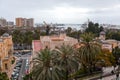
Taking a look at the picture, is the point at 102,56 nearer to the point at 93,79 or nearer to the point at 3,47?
the point at 93,79

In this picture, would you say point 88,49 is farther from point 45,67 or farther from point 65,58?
point 45,67

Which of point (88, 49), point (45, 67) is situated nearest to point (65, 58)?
point (45, 67)

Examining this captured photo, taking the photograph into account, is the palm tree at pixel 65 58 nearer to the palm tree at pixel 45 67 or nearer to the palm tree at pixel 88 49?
the palm tree at pixel 45 67

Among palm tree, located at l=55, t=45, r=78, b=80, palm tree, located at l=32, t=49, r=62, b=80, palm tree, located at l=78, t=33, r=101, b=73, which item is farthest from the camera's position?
palm tree, located at l=78, t=33, r=101, b=73

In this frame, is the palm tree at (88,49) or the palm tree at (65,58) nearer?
the palm tree at (65,58)

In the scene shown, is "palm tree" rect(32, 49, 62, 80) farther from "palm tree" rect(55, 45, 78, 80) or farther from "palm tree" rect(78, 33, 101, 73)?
"palm tree" rect(78, 33, 101, 73)

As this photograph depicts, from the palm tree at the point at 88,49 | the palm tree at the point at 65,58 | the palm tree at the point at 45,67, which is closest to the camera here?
the palm tree at the point at 45,67

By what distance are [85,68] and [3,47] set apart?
18018mm

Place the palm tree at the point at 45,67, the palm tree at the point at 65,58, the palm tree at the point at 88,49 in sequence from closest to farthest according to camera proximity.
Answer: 1. the palm tree at the point at 45,67
2. the palm tree at the point at 65,58
3. the palm tree at the point at 88,49

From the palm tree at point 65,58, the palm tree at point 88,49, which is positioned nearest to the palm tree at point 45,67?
the palm tree at point 65,58

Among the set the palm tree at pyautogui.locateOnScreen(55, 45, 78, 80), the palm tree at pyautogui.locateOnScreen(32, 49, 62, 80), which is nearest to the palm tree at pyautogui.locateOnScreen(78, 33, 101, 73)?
the palm tree at pyautogui.locateOnScreen(55, 45, 78, 80)

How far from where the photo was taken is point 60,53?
112ft

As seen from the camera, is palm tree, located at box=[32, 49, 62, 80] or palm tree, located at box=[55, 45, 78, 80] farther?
palm tree, located at box=[55, 45, 78, 80]

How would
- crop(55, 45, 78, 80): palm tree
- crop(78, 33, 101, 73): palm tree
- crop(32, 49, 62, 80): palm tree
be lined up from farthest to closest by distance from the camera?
crop(78, 33, 101, 73): palm tree < crop(55, 45, 78, 80): palm tree < crop(32, 49, 62, 80): palm tree
